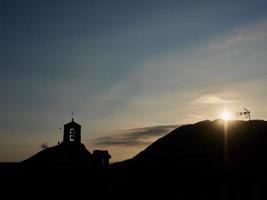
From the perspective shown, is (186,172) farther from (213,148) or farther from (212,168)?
(213,148)

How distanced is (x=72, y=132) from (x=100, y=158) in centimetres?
1291

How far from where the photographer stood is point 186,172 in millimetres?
22438

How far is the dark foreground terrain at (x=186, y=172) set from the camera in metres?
20.9

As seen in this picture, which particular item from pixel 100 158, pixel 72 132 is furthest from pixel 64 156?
pixel 100 158

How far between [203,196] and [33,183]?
16.6 m

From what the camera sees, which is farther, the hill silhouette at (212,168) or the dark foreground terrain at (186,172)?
the dark foreground terrain at (186,172)

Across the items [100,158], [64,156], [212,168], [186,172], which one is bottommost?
[186,172]

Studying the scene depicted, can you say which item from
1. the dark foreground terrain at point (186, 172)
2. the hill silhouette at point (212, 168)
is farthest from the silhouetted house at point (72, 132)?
the hill silhouette at point (212, 168)

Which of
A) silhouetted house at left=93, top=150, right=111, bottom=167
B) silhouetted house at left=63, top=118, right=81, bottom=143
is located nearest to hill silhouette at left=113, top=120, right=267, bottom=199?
silhouetted house at left=93, top=150, right=111, bottom=167

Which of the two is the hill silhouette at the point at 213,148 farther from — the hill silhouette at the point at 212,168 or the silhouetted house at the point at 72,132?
the silhouetted house at the point at 72,132

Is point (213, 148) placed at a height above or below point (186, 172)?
above

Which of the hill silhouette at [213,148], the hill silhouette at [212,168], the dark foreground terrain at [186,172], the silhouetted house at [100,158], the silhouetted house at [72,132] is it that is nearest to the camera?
the hill silhouette at [212,168]

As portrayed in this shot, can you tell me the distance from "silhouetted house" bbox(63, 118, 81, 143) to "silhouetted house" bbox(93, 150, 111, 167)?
1232 cm

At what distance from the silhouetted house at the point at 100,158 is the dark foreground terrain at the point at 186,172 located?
93 cm
